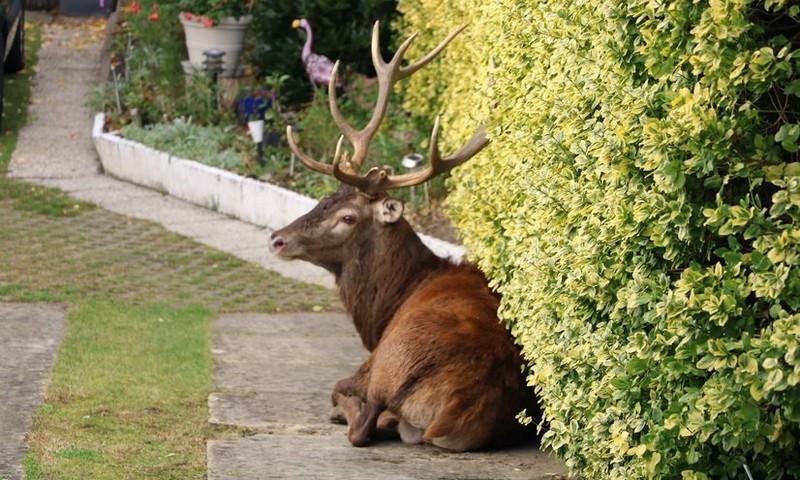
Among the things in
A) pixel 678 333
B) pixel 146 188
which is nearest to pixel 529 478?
pixel 678 333

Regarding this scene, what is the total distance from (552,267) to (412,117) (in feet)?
24.0

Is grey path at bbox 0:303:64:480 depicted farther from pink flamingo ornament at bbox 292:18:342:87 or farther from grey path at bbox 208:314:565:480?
pink flamingo ornament at bbox 292:18:342:87

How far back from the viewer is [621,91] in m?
5.16

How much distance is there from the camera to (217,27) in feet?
51.0

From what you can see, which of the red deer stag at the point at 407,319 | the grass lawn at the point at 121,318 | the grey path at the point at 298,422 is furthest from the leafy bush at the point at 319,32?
the red deer stag at the point at 407,319

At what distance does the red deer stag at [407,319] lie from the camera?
7027 mm

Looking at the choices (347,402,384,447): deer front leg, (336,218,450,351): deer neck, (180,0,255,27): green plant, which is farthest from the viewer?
(180,0,255,27): green plant

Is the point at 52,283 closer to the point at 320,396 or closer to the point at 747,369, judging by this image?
the point at 320,396

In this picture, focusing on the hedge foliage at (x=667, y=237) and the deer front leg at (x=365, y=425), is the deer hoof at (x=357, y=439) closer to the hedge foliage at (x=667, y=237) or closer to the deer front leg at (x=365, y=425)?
the deer front leg at (x=365, y=425)

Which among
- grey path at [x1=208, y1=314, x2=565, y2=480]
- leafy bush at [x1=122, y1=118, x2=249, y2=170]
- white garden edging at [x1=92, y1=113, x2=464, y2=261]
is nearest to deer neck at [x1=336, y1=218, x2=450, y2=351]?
grey path at [x1=208, y1=314, x2=565, y2=480]

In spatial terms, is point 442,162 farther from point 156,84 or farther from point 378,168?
point 156,84

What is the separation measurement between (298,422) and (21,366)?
1766mm

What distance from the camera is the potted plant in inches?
610

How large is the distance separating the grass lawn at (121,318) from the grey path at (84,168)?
253 mm
